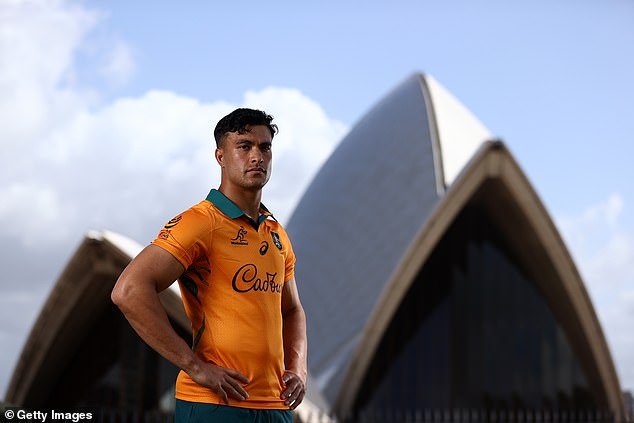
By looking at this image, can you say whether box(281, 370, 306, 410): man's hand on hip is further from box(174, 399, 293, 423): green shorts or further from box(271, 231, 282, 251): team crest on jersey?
box(271, 231, 282, 251): team crest on jersey

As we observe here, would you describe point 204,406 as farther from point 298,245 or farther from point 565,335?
point 298,245

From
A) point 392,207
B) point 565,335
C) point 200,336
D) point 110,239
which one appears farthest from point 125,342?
point 200,336

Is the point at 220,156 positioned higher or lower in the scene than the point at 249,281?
higher

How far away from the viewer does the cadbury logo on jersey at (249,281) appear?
2.02 metres

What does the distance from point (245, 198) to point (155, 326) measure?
41cm

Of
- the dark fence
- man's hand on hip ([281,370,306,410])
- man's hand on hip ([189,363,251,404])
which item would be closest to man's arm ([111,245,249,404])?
man's hand on hip ([189,363,251,404])

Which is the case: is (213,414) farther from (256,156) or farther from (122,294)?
(256,156)

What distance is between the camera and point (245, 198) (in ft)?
7.00

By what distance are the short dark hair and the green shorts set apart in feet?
2.14

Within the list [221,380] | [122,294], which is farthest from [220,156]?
[221,380]

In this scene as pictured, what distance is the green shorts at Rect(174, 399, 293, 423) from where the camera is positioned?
195cm

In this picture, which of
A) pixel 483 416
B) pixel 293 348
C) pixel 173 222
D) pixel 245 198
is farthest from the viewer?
pixel 483 416

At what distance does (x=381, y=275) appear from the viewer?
53.4ft

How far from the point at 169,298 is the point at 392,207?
7.45 metres
